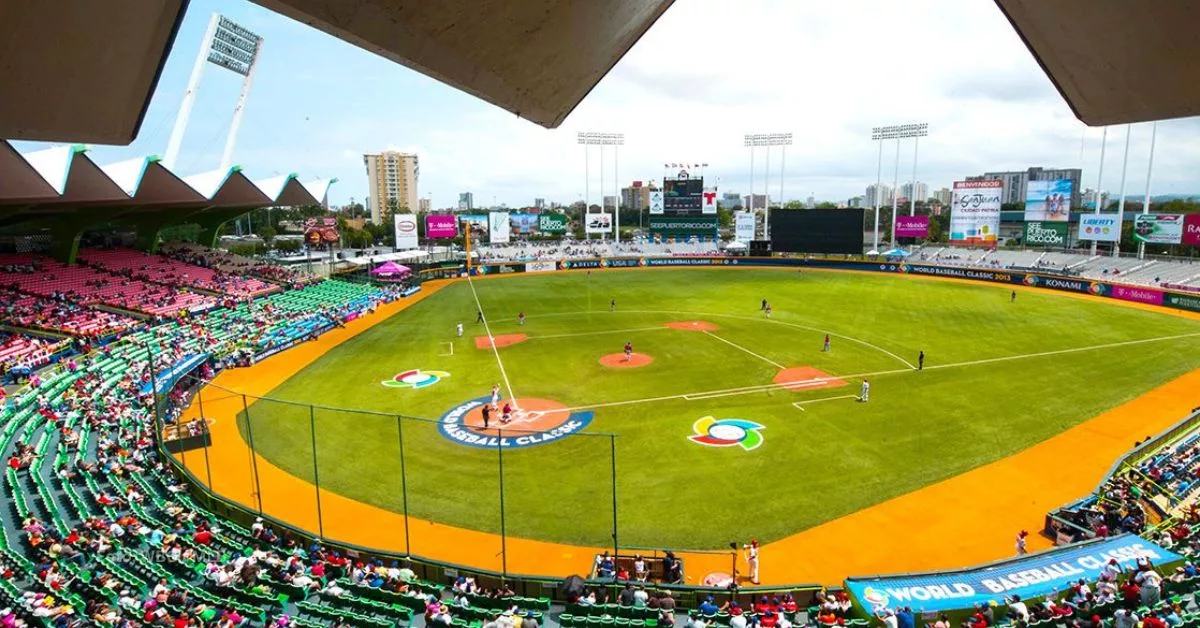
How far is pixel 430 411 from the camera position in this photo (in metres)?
26.3

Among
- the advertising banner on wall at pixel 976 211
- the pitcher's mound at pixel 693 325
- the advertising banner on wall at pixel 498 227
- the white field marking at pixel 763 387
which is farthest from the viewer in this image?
the advertising banner on wall at pixel 498 227

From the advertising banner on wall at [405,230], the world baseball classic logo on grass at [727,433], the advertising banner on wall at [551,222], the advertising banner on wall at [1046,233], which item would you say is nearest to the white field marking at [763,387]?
the world baseball classic logo on grass at [727,433]

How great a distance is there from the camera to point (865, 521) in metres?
17.3

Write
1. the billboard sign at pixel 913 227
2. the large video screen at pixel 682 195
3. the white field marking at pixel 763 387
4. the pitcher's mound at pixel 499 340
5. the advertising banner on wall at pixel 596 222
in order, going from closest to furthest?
1. the white field marking at pixel 763 387
2. the pitcher's mound at pixel 499 340
3. the billboard sign at pixel 913 227
4. the advertising banner on wall at pixel 596 222
5. the large video screen at pixel 682 195

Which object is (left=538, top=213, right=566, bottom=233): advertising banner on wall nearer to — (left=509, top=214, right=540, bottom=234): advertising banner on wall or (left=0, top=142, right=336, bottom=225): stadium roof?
(left=509, top=214, right=540, bottom=234): advertising banner on wall

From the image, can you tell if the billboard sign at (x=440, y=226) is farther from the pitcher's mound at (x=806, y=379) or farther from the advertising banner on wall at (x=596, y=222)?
the pitcher's mound at (x=806, y=379)

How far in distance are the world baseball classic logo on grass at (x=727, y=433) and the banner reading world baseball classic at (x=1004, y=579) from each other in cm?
921

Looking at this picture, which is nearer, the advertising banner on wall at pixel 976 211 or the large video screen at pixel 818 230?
the advertising banner on wall at pixel 976 211

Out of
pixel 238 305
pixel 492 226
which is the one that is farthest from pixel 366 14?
pixel 492 226

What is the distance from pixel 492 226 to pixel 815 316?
161 ft

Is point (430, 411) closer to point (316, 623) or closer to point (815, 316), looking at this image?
point (316, 623)

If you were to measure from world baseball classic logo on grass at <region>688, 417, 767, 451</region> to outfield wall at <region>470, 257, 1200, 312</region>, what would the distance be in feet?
145

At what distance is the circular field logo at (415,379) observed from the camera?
30.1 meters

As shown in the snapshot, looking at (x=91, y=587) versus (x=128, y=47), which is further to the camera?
(x=91, y=587)
